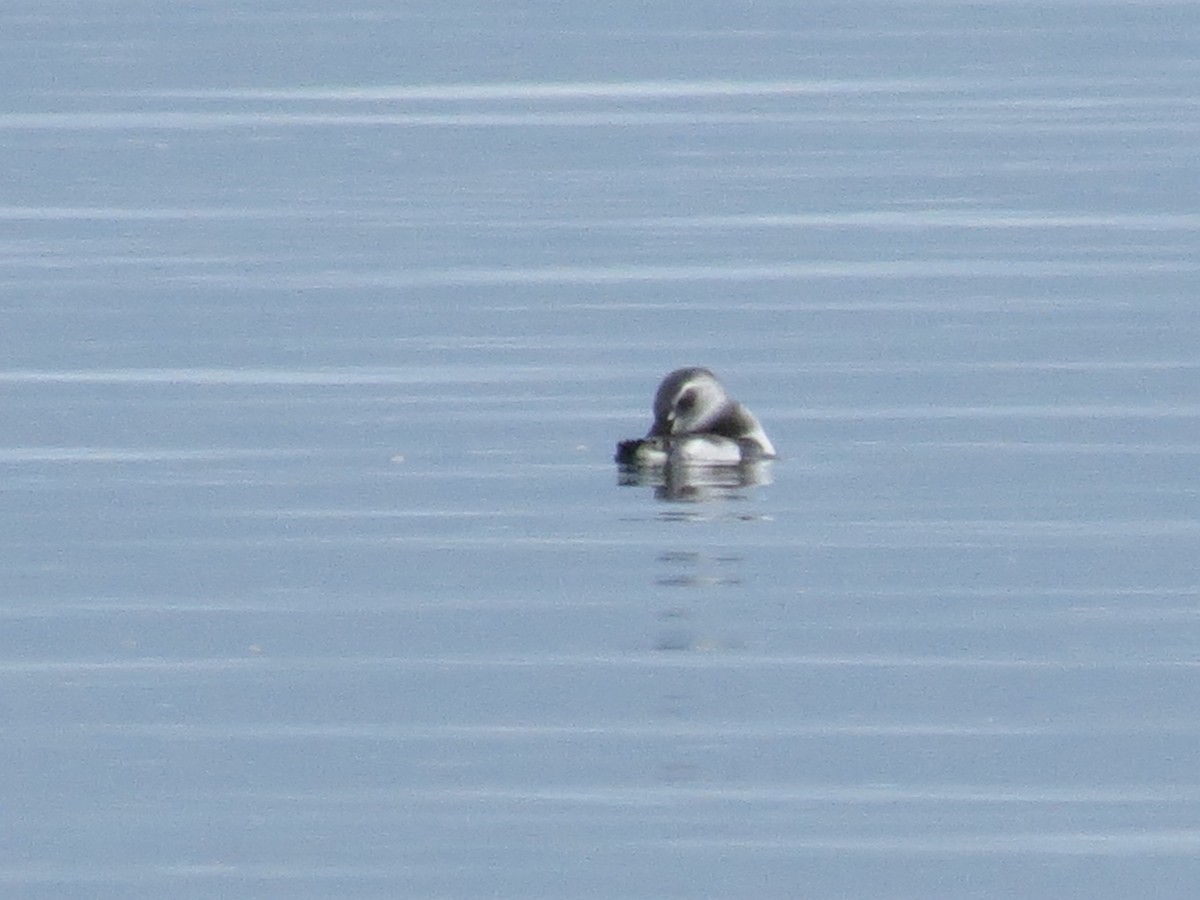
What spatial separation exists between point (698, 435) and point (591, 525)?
1511 mm

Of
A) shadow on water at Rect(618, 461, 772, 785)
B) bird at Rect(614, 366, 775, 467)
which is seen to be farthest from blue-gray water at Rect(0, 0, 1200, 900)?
bird at Rect(614, 366, 775, 467)

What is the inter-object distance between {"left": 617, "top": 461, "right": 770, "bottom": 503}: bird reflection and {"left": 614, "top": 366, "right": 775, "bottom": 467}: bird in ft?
0.07

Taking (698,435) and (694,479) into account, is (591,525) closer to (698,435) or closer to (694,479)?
(694,479)

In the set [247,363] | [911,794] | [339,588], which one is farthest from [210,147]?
[911,794]

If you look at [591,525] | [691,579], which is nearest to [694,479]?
[591,525]

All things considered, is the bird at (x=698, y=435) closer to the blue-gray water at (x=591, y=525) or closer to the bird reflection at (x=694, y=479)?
the bird reflection at (x=694, y=479)

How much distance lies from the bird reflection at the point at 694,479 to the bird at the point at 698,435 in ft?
0.07

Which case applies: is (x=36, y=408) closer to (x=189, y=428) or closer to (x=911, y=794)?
(x=189, y=428)

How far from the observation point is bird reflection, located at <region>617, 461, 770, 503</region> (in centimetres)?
1453

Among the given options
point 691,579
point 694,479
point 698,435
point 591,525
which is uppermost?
point 698,435

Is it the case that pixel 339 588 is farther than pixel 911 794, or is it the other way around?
pixel 339 588

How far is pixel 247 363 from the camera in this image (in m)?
17.9

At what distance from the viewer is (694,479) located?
48.9 feet

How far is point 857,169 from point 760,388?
35.2ft
